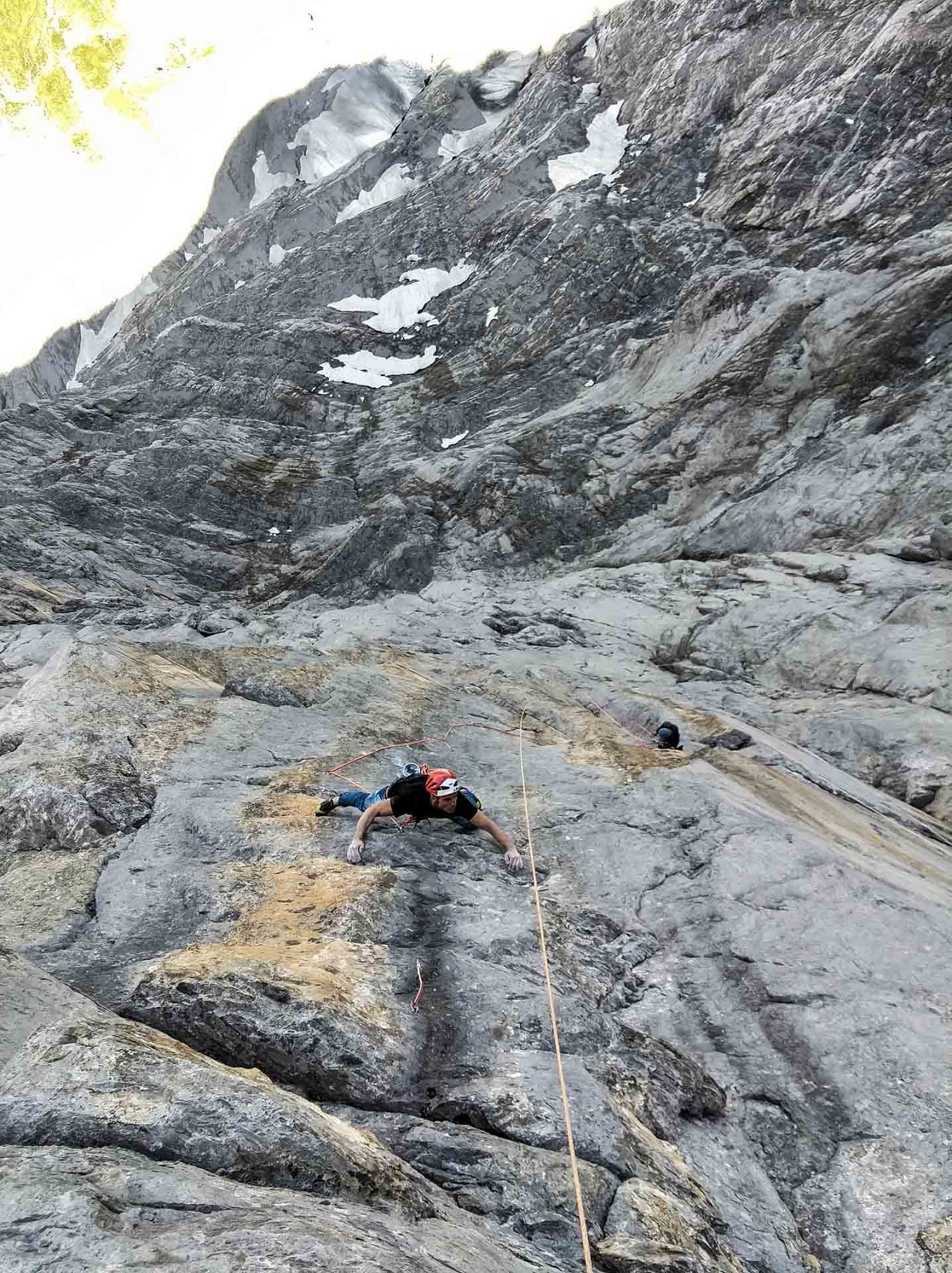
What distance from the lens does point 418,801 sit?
28.6 feet

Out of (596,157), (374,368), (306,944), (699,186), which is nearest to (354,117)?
(596,157)

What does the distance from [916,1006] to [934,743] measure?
344 inches

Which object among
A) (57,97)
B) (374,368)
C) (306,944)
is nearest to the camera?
(306,944)

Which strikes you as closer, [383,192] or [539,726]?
[539,726]

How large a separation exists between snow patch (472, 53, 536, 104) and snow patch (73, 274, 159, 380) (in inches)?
1257

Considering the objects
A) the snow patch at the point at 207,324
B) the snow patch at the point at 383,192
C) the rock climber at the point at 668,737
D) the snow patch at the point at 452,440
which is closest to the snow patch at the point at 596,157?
the snow patch at the point at 383,192

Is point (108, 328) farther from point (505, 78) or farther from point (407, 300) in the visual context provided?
point (505, 78)

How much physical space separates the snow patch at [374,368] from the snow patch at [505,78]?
3261cm

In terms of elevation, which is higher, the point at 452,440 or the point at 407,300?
the point at 407,300

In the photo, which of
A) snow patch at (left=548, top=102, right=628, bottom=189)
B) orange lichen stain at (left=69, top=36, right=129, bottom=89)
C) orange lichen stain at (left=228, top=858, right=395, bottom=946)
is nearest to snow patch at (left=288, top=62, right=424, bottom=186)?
orange lichen stain at (left=69, top=36, right=129, bottom=89)

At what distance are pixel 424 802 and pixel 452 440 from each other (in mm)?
29368

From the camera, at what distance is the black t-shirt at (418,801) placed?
863 cm

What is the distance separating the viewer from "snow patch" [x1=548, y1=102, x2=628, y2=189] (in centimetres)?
4559

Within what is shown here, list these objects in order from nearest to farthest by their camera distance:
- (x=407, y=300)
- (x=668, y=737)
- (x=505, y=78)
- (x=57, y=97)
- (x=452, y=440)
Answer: (x=668, y=737) < (x=452, y=440) < (x=407, y=300) < (x=505, y=78) < (x=57, y=97)
